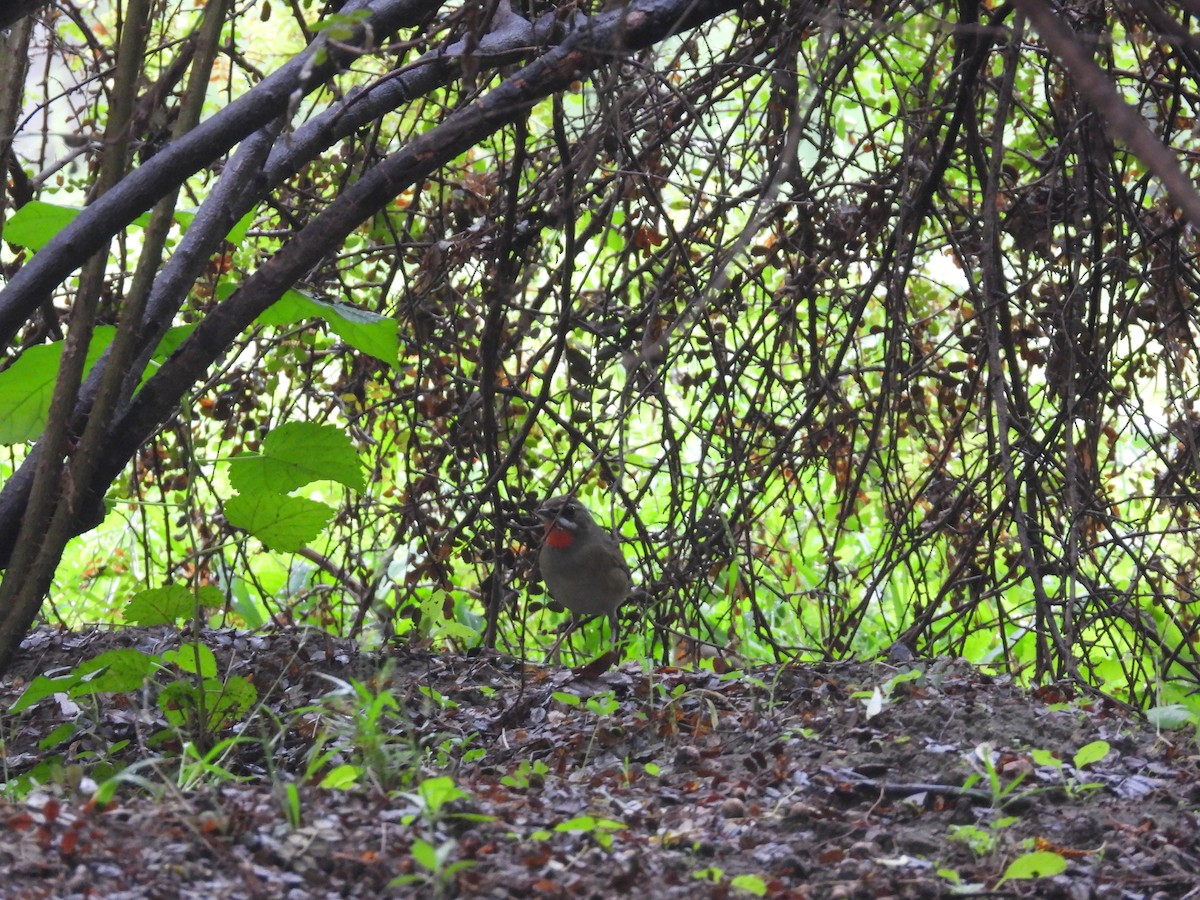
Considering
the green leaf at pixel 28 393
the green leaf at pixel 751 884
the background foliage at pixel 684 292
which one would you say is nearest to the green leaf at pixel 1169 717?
the background foliage at pixel 684 292

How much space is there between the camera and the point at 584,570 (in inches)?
200

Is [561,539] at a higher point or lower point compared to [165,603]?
higher

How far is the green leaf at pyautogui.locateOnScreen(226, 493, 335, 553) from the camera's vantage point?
2984 mm

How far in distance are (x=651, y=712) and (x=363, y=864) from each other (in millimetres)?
1337

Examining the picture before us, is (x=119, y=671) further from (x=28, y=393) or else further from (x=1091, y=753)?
(x=1091, y=753)

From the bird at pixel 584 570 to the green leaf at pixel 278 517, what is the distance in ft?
6.66

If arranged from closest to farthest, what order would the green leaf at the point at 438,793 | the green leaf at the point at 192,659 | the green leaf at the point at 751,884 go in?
the green leaf at the point at 751,884 → the green leaf at the point at 438,793 → the green leaf at the point at 192,659

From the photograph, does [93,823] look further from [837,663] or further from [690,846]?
[837,663]

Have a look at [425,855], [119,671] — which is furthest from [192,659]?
[425,855]

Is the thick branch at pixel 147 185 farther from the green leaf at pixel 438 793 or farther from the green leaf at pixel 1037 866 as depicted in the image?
the green leaf at pixel 1037 866

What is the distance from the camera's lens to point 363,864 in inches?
81.7

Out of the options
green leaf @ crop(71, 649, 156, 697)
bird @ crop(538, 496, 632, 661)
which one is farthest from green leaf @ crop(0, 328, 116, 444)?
bird @ crop(538, 496, 632, 661)

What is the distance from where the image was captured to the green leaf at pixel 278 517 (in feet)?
9.79

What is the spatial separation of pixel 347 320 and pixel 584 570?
7.28 ft
